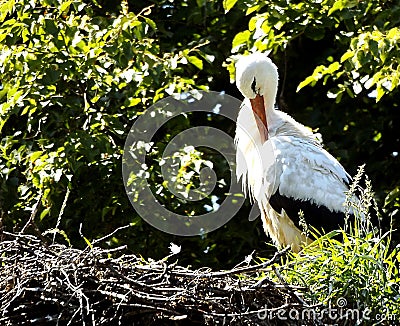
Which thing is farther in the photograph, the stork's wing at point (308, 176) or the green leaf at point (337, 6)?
the green leaf at point (337, 6)

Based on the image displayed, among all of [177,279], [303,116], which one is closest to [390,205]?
[303,116]

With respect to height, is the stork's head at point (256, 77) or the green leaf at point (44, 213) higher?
the stork's head at point (256, 77)

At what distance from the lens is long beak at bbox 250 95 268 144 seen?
20.6 ft

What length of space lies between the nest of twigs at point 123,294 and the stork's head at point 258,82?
2.23 meters

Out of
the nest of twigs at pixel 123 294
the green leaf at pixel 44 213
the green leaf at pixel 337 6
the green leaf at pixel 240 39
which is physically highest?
the green leaf at pixel 337 6

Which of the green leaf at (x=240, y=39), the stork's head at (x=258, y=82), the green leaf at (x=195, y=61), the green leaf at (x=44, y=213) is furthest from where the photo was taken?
the green leaf at (x=240, y=39)

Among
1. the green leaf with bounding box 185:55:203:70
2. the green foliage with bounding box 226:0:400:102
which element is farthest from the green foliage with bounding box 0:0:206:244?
the green foliage with bounding box 226:0:400:102

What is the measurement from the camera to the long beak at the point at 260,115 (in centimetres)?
627

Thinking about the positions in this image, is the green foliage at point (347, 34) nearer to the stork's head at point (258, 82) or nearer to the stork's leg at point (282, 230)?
the stork's head at point (258, 82)

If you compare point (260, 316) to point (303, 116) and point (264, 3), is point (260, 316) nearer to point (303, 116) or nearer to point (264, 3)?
point (264, 3)

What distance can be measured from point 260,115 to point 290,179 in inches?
22.1

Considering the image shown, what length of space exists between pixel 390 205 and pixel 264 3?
63.0 inches

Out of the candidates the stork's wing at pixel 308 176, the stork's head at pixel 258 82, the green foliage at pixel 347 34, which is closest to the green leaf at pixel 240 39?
the green foliage at pixel 347 34

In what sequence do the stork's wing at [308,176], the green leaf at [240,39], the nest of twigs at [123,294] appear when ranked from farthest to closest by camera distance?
the green leaf at [240,39]
the stork's wing at [308,176]
the nest of twigs at [123,294]
